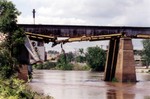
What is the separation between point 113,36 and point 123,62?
3603 mm

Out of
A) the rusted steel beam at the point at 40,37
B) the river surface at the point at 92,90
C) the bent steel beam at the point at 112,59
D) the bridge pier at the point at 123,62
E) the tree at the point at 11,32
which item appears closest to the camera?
the tree at the point at 11,32

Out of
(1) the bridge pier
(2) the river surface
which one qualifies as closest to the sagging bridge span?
(1) the bridge pier

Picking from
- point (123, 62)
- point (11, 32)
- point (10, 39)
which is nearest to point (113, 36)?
point (123, 62)

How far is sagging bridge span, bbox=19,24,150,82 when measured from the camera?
1943 inches

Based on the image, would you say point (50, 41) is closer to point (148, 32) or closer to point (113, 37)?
point (113, 37)

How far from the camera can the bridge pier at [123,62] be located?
49.3 meters

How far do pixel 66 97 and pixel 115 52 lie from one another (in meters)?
25.7

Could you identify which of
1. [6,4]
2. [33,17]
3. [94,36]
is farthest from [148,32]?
[6,4]

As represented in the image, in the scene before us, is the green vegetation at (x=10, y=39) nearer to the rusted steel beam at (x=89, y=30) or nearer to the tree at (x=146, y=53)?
the rusted steel beam at (x=89, y=30)

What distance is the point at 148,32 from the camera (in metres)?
52.1

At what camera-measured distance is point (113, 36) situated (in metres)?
51.3

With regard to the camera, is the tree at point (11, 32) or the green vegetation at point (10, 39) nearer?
the green vegetation at point (10, 39)

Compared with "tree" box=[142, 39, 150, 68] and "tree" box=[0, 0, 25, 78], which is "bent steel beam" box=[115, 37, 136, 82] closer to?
"tree" box=[0, 0, 25, 78]

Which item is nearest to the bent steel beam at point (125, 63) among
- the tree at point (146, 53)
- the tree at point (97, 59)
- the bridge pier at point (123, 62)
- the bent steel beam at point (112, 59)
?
the bridge pier at point (123, 62)
